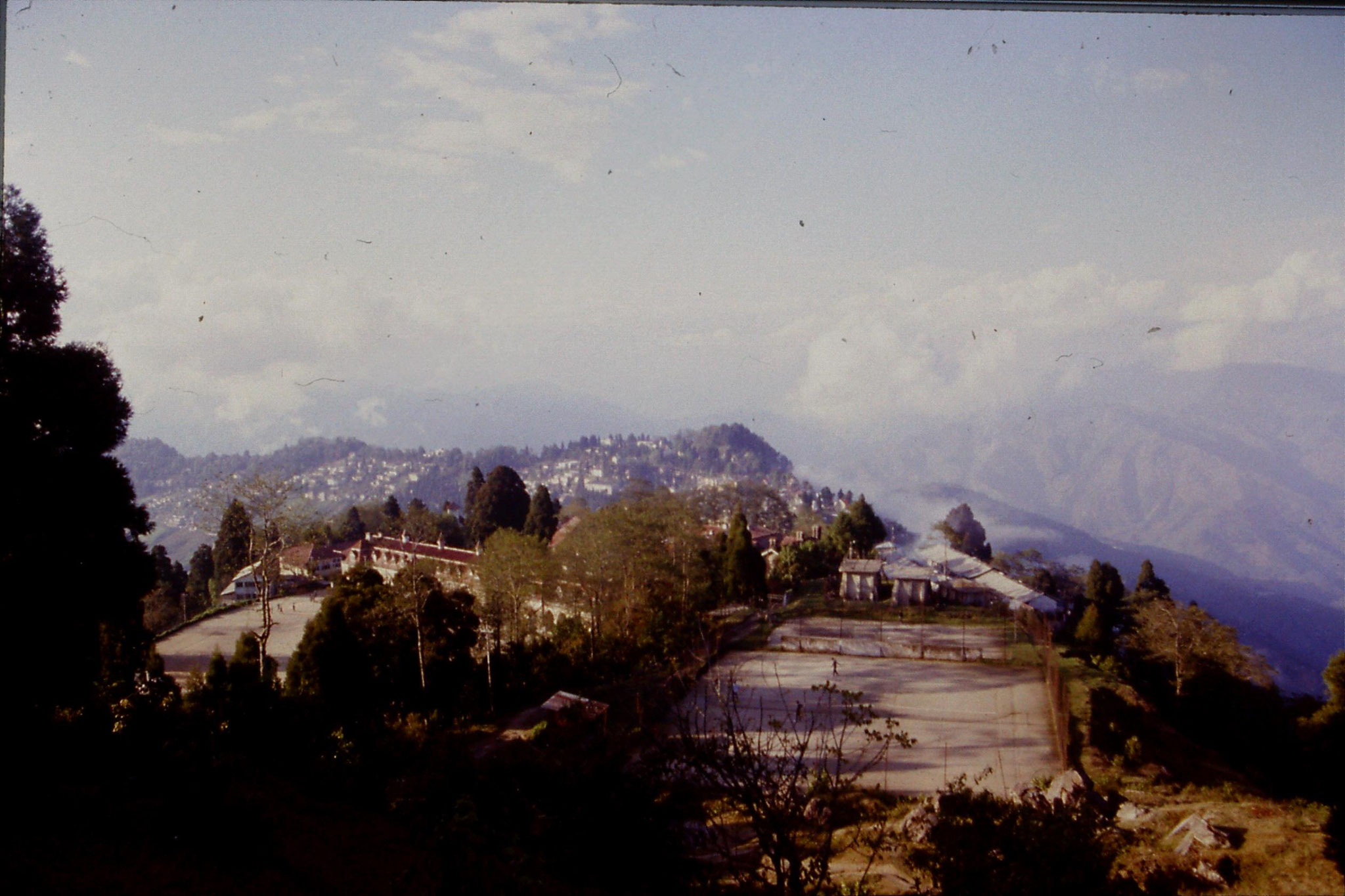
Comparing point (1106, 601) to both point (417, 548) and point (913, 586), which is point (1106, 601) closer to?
point (913, 586)

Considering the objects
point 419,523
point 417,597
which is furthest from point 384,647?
point 419,523

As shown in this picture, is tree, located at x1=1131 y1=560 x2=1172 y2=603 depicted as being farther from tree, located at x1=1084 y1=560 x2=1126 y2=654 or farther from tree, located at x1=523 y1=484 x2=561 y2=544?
tree, located at x1=523 y1=484 x2=561 y2=544

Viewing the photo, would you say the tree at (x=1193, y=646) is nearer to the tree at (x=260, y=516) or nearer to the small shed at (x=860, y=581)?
the small shed at (x=860, y=581)

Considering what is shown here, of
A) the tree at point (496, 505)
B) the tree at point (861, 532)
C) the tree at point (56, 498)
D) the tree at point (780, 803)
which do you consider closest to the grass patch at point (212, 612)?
the tree at point (56, 498)

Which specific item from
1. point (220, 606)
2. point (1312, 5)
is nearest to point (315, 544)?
point (220, 606)

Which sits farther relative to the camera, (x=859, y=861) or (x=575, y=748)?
(x=575, y=748)

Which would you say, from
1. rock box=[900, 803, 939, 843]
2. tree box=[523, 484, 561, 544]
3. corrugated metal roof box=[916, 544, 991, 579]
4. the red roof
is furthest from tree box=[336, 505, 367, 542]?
corrugated metal roof box=[916, 544, 991, 579]

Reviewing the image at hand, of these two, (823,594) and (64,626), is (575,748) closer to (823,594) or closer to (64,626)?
(64,626)
